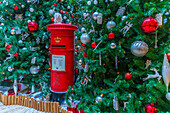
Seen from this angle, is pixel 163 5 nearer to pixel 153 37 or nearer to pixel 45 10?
pixel 153 37

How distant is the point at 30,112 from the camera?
2457 millimetres

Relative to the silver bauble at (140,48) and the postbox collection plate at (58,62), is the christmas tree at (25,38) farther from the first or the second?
the silver bauble at (140,48)

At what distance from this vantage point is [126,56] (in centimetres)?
169

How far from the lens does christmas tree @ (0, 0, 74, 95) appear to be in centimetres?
287

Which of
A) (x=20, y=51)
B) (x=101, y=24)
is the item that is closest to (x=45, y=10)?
(x=20, y=51)

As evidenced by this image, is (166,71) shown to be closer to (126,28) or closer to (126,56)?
(126,56)

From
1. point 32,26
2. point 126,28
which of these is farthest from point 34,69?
point 126,28

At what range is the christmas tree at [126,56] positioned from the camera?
52.9 inches

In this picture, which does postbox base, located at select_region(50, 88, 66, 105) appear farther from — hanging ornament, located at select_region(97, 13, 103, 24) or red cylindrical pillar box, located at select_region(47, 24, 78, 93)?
hanging ornament, located at select_region(97, 13, 103, 24)

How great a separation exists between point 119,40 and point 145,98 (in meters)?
0.84

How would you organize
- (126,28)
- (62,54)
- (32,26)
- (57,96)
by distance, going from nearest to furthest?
(126,28)
(62,54)
(57,96)
(32,26)

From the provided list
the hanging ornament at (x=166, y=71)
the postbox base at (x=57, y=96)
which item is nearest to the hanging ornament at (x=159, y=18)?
the hanging ornament at (x=166, y=71)

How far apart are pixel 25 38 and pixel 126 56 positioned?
2648mm

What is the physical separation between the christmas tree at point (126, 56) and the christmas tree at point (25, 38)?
154 cm
